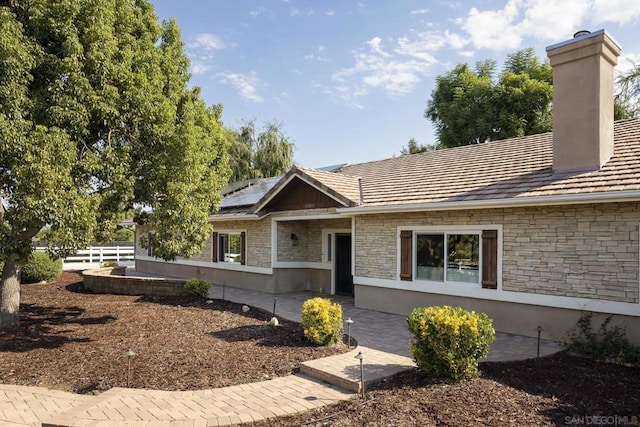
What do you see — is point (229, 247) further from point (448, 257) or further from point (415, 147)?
point (415, 147)

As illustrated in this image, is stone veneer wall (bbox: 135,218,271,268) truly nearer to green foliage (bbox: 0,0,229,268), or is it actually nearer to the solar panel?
the solar panel

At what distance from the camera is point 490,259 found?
30.0 ft

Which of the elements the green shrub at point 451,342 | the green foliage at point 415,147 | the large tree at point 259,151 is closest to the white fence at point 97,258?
the large tree at point 259,151

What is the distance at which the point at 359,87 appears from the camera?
655 inches

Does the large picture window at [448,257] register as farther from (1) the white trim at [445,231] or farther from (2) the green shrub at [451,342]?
(2) the green shrub at [451,342]

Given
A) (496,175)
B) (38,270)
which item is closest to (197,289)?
(38,270)

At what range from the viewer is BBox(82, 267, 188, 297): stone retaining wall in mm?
14250

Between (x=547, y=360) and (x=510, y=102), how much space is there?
22.7m

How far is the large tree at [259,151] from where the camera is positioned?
3278 centimetres

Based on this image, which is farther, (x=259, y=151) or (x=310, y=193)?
(x=259, y=151)

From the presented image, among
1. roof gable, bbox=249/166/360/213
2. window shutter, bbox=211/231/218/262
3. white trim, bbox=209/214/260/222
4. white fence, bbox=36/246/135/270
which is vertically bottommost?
white fence, bbox=36/246/135/270

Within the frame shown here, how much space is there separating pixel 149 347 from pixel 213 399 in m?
3.15

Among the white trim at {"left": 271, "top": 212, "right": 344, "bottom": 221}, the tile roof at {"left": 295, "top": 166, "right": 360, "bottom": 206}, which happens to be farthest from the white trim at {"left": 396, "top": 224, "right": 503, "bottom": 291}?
the white trim at {"left": 271, "top": 212, "right": 344, "bottom": 221}

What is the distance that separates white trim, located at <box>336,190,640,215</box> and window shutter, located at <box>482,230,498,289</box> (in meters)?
0.69
